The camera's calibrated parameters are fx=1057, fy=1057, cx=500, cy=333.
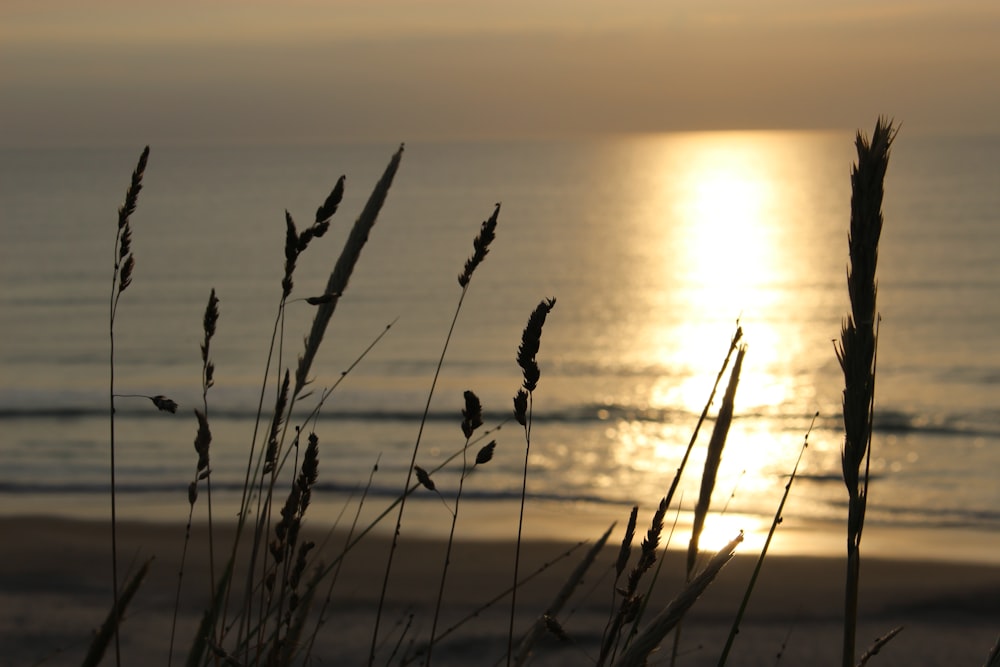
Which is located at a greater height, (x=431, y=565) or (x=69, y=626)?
(x=431, y=565)

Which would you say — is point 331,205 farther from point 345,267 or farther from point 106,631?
point 106,631

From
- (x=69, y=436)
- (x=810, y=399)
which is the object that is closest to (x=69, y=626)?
(x=69, y=436)

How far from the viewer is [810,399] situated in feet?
69.6

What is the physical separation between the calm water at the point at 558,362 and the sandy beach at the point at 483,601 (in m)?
1.07

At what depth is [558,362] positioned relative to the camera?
25.5 m

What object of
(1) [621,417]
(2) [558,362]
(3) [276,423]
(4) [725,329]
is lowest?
(3) [276,423]

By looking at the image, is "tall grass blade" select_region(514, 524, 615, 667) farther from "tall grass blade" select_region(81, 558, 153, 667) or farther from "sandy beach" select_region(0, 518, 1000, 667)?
"sandy beach" select_region(0, 518, 1000, 667)

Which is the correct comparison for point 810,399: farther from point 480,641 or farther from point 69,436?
point 480,641

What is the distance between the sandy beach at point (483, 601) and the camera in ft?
24.1

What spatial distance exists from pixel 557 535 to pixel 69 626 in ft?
18.2

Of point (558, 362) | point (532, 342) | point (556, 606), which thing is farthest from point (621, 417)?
point (532, 342)

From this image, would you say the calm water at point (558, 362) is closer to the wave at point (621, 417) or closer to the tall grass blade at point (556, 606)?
the wave at point (621, 417)

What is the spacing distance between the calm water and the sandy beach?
1074mm

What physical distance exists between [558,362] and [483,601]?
16383 mm
